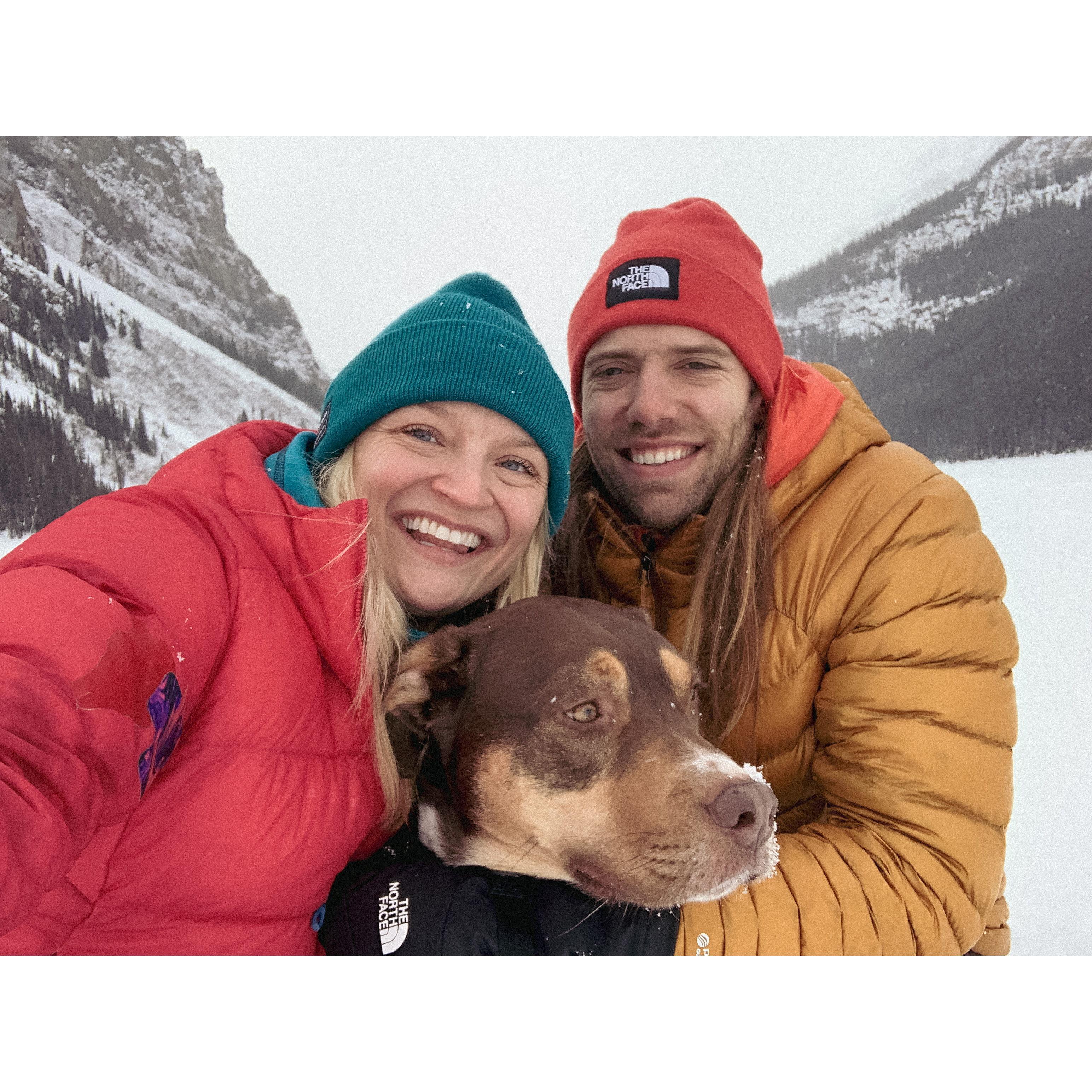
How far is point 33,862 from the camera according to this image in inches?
40.7

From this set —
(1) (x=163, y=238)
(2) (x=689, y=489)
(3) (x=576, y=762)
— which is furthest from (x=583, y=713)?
(1) (x=163, y=238)

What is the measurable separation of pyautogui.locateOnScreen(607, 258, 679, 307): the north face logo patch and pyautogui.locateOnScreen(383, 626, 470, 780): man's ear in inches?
67.4

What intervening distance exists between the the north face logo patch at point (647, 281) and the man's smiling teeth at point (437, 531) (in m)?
1.33

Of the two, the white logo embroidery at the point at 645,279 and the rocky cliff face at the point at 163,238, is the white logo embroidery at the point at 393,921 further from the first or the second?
the rocky cliff face at the point at 163,238

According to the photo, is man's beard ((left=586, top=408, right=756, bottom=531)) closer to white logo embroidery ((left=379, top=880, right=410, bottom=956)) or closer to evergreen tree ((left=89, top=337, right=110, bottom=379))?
white logo embroidery ((left=379, top=880, right=410, bottom=956))

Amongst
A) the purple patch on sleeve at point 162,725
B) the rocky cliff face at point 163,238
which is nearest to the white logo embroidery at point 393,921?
the purple patch on sleeve at point 162,725

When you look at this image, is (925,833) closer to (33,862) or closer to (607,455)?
(607,455)

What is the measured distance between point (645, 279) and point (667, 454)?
784 millimetres

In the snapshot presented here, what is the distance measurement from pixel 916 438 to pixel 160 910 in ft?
15.7

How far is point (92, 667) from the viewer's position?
121cm

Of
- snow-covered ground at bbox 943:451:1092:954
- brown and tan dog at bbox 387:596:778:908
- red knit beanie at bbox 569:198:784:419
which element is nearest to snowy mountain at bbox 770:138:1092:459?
snow-covered ground at bbox 943:451:1092:954

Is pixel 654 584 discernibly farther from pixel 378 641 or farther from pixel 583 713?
pixel 378 641

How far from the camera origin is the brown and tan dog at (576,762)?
182 cm

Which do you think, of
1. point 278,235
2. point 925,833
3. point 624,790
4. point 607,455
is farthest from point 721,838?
point 278,235
